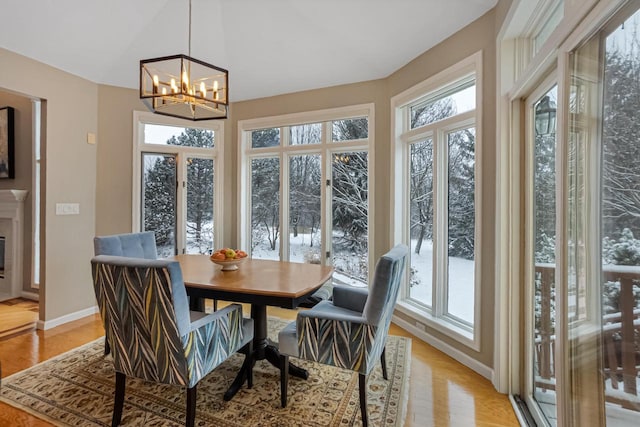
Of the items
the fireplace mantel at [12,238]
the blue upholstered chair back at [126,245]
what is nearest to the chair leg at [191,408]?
the blue upholstered chair back at [126,245]

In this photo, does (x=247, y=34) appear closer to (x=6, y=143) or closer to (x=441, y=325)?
(x=441, y=325)

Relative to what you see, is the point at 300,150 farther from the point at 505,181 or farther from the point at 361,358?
the point at 361,358

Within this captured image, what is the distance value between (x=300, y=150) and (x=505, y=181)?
8.20 ft

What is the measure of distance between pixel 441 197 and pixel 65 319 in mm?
4142

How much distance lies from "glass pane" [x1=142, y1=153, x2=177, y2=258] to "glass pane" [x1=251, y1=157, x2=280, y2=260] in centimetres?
106

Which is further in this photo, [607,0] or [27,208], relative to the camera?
[27,208]

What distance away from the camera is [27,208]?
4.08m

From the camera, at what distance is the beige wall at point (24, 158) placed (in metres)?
4.03

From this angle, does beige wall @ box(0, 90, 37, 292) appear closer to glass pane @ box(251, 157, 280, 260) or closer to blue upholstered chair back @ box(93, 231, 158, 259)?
blue upholstered chair back @ box(93, 231, 158, 259)

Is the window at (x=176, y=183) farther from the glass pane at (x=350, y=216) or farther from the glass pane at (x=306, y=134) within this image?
the glass pane at (x=350, y=216)

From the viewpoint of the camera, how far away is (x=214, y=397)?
2047 millimetres

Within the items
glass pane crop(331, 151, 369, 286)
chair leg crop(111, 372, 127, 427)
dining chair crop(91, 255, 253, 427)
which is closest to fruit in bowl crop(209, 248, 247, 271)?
dining chair crop(91, 255, 253, 427)

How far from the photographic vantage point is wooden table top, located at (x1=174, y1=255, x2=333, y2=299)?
191cm

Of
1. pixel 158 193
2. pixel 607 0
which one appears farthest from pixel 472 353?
pixel 158 193
